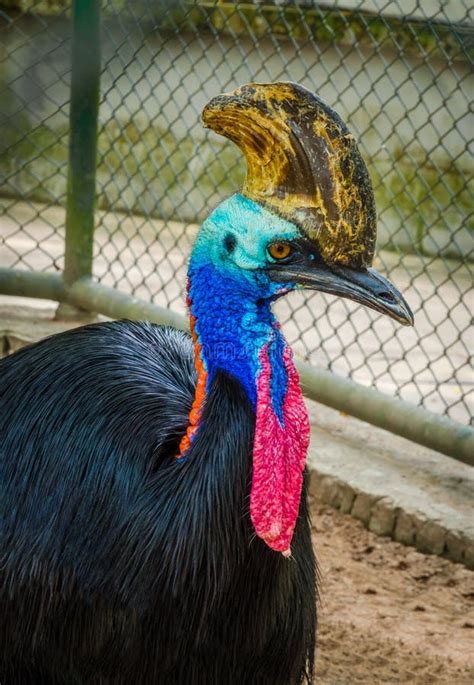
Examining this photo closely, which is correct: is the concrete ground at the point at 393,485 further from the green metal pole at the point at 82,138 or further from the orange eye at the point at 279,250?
the orange eye at the point at 279,250

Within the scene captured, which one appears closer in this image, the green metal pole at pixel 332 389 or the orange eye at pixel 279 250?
the orange eye at pixel 279 250

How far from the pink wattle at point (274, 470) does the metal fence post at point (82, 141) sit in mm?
2645

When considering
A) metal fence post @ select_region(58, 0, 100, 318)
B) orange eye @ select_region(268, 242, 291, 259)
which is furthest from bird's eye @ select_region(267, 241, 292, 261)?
metal fence post @ select_region(58, 0, 100, 318)

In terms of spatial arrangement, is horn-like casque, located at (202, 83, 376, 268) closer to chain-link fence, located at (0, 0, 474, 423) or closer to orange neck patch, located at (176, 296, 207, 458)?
orange neck patch, located at (176, 296, 207, 458)

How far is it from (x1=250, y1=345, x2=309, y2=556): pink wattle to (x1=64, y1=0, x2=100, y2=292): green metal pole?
265cm

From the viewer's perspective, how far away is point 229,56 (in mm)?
6203

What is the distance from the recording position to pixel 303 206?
7.02 ft

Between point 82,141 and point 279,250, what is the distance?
8.88ft

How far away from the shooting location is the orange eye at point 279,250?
2146 mm

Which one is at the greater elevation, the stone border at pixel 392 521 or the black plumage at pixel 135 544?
the stone border at pixel 392 521

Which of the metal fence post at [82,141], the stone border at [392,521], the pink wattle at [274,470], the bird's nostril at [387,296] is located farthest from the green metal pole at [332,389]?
the bird's nostril at [387,296]

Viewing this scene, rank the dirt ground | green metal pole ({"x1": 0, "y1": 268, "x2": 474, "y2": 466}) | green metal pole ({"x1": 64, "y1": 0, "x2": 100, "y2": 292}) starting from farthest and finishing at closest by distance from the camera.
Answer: green metal pole ({"x1": 64, "y1": 0, "x2": 100, "y2": 292})
green metal pole ({"x1": 0, "y1": 268, "x2": 474, "y2": 466})
the dirt ground

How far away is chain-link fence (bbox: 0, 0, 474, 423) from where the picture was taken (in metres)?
4.64

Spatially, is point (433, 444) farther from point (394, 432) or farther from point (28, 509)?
point (28, 509)
